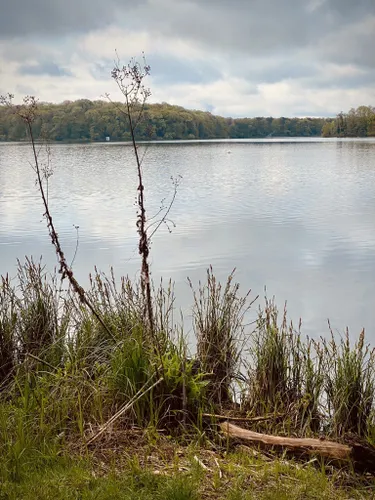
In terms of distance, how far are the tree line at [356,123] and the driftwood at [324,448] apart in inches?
2387

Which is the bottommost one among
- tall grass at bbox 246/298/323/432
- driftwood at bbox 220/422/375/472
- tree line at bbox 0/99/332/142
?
driftwood at bbox 220/422/375/472

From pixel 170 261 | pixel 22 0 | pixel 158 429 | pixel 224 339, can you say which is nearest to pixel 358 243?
pixel 170 261

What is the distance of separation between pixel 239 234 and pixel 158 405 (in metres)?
7.34

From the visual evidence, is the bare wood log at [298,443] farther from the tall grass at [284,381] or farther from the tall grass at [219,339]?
the tall grass at [219,339]

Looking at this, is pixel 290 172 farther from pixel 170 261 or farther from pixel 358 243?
pixel 170 261

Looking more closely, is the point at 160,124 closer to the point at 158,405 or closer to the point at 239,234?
the point at 239,234

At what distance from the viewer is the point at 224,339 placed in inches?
139

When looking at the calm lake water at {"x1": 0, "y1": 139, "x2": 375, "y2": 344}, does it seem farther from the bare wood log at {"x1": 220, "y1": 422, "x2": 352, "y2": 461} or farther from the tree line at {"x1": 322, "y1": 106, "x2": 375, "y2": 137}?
the tree line at {"x1": 322, "y1": 106, "x2": 375, "y2": 137}

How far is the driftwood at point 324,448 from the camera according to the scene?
2.70 m

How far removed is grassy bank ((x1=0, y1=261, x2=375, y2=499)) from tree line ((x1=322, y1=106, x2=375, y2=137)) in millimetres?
60052

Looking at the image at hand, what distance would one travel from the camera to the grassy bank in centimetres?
245

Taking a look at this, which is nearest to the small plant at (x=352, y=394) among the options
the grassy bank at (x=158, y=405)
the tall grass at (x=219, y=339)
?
the grassy bank at (x=158, y=405)

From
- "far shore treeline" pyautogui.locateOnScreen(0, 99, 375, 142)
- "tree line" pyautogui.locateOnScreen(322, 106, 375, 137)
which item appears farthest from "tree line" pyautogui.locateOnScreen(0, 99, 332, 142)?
"tree line" pyautogui.locateOnScreen(322, 106, 375, 137)

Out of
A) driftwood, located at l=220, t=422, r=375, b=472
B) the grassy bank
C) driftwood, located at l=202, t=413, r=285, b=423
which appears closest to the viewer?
the grassy bank
